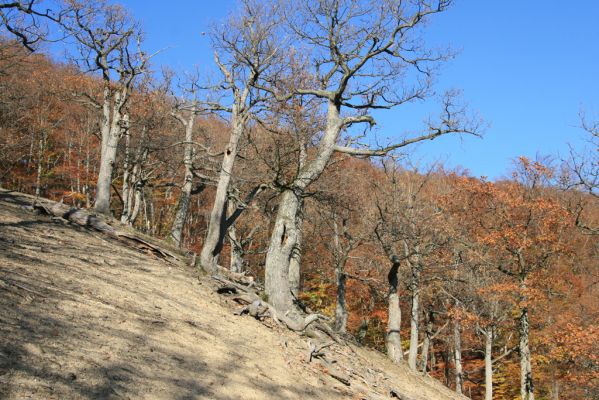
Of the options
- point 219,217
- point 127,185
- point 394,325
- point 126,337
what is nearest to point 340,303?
point 394,325

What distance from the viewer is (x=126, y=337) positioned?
21.4 ft

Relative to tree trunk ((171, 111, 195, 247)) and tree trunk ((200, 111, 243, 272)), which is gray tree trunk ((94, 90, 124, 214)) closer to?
tree trunk ((171, 111, 195, 247))

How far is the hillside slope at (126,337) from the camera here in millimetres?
5160

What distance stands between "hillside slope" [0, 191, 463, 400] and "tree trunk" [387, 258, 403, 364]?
23.9 feet

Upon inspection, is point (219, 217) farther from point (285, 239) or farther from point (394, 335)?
point (394, 335)

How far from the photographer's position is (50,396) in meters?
4.50

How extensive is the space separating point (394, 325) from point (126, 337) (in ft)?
45.9

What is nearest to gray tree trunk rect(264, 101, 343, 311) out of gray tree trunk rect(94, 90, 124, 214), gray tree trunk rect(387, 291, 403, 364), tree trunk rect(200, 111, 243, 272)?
tree trunk rect(200, 111, 243, 272)

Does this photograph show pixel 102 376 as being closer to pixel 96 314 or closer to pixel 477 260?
pixel 96 314

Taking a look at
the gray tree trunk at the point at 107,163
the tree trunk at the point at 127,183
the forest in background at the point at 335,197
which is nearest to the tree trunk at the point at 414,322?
the forest in background at the point at 335,197

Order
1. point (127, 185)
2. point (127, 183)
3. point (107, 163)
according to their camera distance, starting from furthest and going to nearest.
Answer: point (127, 183), point (127, 185), point (107, 163)

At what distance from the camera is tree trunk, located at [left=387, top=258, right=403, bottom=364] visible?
18406 mm

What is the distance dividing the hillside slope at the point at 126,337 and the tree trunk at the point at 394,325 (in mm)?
7287

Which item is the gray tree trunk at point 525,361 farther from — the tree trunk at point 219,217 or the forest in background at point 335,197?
the tree trunk at point 219,217
